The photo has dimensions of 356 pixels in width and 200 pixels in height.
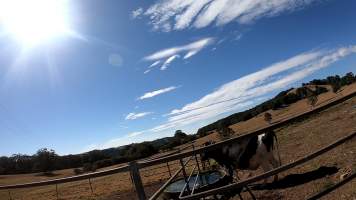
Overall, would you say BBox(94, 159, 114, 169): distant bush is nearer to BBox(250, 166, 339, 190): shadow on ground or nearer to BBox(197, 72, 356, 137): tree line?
BBox(197, 72, 356, 137): tree line

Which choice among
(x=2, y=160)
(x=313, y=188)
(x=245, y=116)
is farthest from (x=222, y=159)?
(x=2, y=160)

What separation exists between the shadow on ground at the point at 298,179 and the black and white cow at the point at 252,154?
946 millimetres

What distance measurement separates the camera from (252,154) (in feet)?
38.0

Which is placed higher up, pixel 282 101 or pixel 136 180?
pixel 282 101

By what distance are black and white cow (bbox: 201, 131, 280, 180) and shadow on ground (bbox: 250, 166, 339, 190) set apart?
0.95 meters

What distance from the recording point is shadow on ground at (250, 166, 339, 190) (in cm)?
925

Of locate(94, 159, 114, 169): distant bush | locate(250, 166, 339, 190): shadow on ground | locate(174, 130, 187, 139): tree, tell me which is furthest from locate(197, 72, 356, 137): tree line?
locate(250, 166, 339, 190): shadow on ground

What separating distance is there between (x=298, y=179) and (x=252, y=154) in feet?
6.69

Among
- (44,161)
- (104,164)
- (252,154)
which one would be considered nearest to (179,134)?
(104,164)

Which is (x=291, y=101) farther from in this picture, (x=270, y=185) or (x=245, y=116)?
(x=270, y=185)

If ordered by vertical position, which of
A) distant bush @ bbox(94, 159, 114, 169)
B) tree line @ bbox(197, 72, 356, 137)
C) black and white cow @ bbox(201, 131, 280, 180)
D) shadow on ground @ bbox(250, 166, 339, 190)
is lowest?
shadow on ground @ bbox(250, 166, 339, 190)

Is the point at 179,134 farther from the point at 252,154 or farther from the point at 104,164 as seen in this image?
the point at 252,154

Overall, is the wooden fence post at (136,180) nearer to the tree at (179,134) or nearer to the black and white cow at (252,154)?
the black and white cow at (252,154)

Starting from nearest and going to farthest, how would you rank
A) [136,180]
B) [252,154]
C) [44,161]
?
[136,180]
[252,154]
[44,161]
